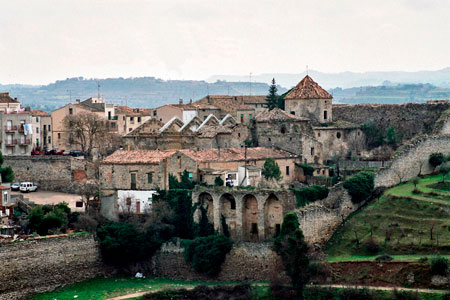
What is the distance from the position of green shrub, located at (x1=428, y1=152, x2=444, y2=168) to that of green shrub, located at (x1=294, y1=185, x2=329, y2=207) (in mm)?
8116

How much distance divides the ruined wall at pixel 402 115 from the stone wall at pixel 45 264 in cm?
2588

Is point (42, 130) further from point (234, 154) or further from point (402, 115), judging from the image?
point (402, 115)

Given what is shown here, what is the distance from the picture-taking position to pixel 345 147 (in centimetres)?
6694

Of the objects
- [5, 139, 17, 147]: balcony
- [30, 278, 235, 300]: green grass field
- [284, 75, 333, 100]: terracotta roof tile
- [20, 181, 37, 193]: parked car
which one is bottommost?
[30, 278, 235, 300]: green grass field

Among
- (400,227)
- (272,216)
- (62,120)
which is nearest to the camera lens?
(400,227)

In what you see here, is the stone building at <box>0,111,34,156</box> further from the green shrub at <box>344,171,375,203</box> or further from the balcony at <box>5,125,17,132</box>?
the green shrub at <box>344,171,375,203</box>

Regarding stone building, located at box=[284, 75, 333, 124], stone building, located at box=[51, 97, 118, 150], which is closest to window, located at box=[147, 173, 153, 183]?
stone building, located at box=[284, 75, 333, 124]

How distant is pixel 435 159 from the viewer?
5691cm

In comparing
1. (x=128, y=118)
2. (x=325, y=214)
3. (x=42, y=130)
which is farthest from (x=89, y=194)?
(x=128, y=118)

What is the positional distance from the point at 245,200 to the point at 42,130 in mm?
35179

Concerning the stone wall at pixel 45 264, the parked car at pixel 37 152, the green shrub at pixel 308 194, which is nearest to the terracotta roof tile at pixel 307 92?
the green shrub at pixel 308 194

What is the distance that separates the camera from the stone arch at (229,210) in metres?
Result: 54.1

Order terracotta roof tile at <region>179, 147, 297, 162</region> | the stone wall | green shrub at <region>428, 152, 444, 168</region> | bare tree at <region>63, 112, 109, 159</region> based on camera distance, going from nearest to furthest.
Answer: the stone wall < green shrub at <region>428, 152, 444, 168</region> < terracotta roof tile at <region>179, 147, 297, 162</region> < bare tree at <region>63, 112, 109, 159</region>

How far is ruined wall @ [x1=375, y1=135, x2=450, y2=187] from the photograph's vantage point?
182 feet
